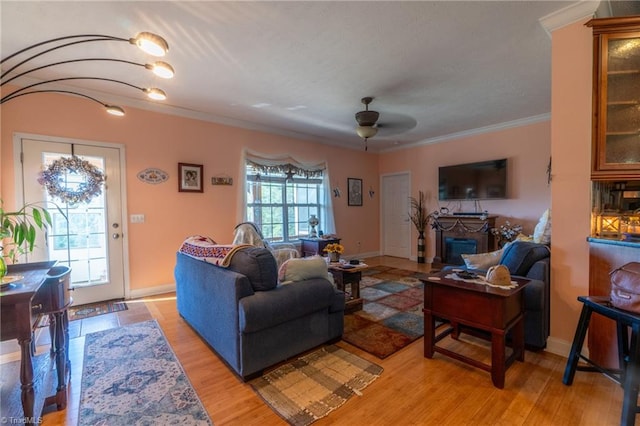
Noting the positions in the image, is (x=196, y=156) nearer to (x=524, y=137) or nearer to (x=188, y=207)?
(x=188, y=207)

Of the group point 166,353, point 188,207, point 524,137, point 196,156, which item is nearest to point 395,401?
point 166,353

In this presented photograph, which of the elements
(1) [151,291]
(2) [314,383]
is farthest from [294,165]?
(2) [314,383]

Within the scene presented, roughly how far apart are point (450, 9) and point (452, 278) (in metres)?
2.03

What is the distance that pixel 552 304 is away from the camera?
2314mm

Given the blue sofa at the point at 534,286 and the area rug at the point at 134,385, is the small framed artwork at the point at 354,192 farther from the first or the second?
the area rug at the point at 134,385

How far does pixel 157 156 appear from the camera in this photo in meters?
3.97

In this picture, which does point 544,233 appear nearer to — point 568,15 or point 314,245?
point 568,15

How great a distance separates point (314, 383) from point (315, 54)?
2780 mm

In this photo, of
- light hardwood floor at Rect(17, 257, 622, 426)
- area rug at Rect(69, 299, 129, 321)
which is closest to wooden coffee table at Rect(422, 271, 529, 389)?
light hardwood floor at Rect(17, 257, 622, 426)

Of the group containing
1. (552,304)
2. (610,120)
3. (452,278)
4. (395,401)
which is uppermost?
(610,120)

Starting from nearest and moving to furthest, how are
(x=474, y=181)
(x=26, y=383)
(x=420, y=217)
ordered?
(x=26, y=383), (x=474, y=181), (x=420, y=217)

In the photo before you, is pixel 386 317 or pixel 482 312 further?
pixel 386 317

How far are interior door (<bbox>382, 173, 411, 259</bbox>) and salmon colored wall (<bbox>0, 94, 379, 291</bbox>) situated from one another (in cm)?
288

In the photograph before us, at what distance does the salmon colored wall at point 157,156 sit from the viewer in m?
3.23
